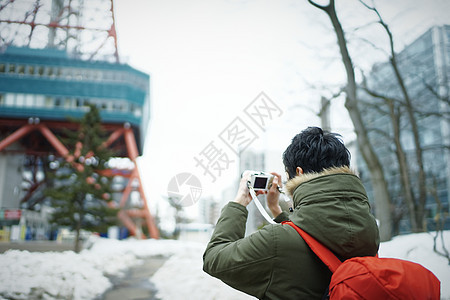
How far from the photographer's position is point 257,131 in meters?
2.97

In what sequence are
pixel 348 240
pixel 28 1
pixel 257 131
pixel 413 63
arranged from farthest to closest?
pixel 413 63, pixel 257 131, pixel 28 1, pixel 348 240

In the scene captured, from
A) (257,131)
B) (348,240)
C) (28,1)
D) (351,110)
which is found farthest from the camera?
(351,110)

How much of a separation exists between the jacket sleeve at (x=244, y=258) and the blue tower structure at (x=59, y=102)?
1.79 meters

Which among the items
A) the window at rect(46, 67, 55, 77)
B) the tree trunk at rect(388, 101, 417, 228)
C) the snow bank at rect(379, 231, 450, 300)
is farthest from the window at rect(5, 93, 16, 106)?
the tree trunk at rect(388, 101, 417, 228)

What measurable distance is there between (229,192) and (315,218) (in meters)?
1.60

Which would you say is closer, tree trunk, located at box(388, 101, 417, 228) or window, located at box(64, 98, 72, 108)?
window, located at box(64, 98, 72, 108)

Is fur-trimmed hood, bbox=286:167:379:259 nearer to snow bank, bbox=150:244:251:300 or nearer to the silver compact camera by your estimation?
the silver compact camera

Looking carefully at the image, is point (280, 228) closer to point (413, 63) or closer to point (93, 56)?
point (93, 56)

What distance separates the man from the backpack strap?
2 cm

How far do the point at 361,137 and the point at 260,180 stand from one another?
350cm

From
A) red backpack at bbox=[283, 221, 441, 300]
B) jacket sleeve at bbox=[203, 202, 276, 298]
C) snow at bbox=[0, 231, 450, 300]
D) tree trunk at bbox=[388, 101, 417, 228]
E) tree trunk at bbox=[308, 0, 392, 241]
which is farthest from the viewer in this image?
tree trunk at bbox=[388, 101, 417, 228]

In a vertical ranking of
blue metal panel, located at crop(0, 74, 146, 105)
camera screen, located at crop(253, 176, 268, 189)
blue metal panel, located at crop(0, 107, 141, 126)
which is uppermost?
blue metal panel, located at crop(0, 74, 146, 105)

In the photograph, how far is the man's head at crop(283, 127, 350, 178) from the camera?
43.1 inches

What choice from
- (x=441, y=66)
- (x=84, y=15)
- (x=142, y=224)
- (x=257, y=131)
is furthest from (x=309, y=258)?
(x=441, y=66)
